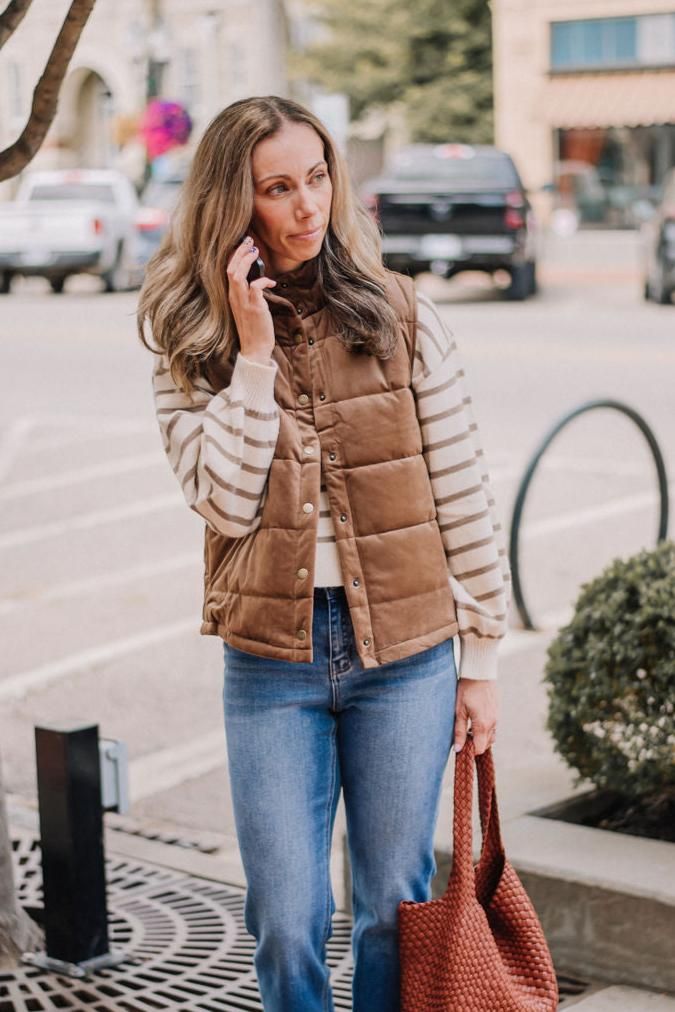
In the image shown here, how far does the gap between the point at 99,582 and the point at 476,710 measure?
522 cm

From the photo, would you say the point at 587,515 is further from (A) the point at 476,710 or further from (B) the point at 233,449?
(B) the point at 233,449

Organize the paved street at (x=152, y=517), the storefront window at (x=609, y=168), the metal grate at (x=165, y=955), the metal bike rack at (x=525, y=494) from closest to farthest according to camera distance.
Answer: the metal grate at (x=165, y=955) < the paved street at (x=152, y=517) < the metal bike rack at (x=525, y=494) < the storefront window at (x=609, y=168)

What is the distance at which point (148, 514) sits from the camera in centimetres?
923

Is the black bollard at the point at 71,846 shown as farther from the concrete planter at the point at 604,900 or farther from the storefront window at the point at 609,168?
the storefront window at the point at 609,168

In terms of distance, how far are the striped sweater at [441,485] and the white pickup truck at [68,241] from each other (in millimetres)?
21126

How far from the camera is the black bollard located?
146 inches

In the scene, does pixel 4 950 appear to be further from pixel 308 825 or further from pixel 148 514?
pixel 148 514

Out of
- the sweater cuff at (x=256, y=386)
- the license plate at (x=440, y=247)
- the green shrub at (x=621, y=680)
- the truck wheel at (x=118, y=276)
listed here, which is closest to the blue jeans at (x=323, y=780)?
the sweater cuff at (x=256, y=386)

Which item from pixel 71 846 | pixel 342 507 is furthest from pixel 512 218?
Result: pixel 342 507

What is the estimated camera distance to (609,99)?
44.6 meters

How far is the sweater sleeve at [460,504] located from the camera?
2.78 meters

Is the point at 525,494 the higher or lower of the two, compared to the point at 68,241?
lower

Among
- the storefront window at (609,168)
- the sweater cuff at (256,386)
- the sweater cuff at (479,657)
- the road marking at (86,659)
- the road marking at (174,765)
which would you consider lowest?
the road marking at (174,765)

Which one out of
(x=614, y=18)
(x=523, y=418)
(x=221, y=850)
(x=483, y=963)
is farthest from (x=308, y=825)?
(x=614, y=18)
